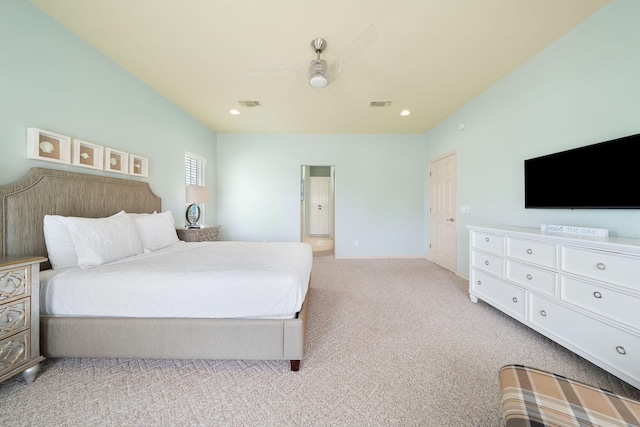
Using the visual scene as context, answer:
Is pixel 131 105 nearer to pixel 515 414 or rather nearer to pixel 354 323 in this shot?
pixel 354 323

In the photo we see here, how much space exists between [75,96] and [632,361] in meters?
4.72

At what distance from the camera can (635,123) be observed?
1652 mm

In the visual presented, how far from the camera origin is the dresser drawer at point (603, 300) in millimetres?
1353

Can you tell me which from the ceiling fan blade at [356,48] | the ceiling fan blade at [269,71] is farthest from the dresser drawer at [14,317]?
the ceiling fan blade at [356,48]

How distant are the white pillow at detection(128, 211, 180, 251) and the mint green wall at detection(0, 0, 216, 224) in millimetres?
599

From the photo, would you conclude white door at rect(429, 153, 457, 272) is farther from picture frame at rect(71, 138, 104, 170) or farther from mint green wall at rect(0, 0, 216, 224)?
picture frame at rect(71, 138, 104, 170)

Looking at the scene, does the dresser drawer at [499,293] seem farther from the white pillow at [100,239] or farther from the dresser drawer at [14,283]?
the dresser drawer at [14,283]

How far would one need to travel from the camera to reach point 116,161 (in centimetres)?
251

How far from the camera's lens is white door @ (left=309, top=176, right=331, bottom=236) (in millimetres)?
8328

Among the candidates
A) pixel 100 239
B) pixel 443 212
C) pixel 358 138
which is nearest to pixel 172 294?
pixel 100 239

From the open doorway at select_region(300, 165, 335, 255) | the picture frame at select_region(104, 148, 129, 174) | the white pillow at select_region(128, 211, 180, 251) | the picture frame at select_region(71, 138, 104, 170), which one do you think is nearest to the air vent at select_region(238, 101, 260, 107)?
the picture frame at select_region(104, 148, 129, 174)

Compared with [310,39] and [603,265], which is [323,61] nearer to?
[310,39]

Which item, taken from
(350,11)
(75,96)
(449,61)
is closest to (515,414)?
(350,11)

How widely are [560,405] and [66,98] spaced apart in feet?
12.8
